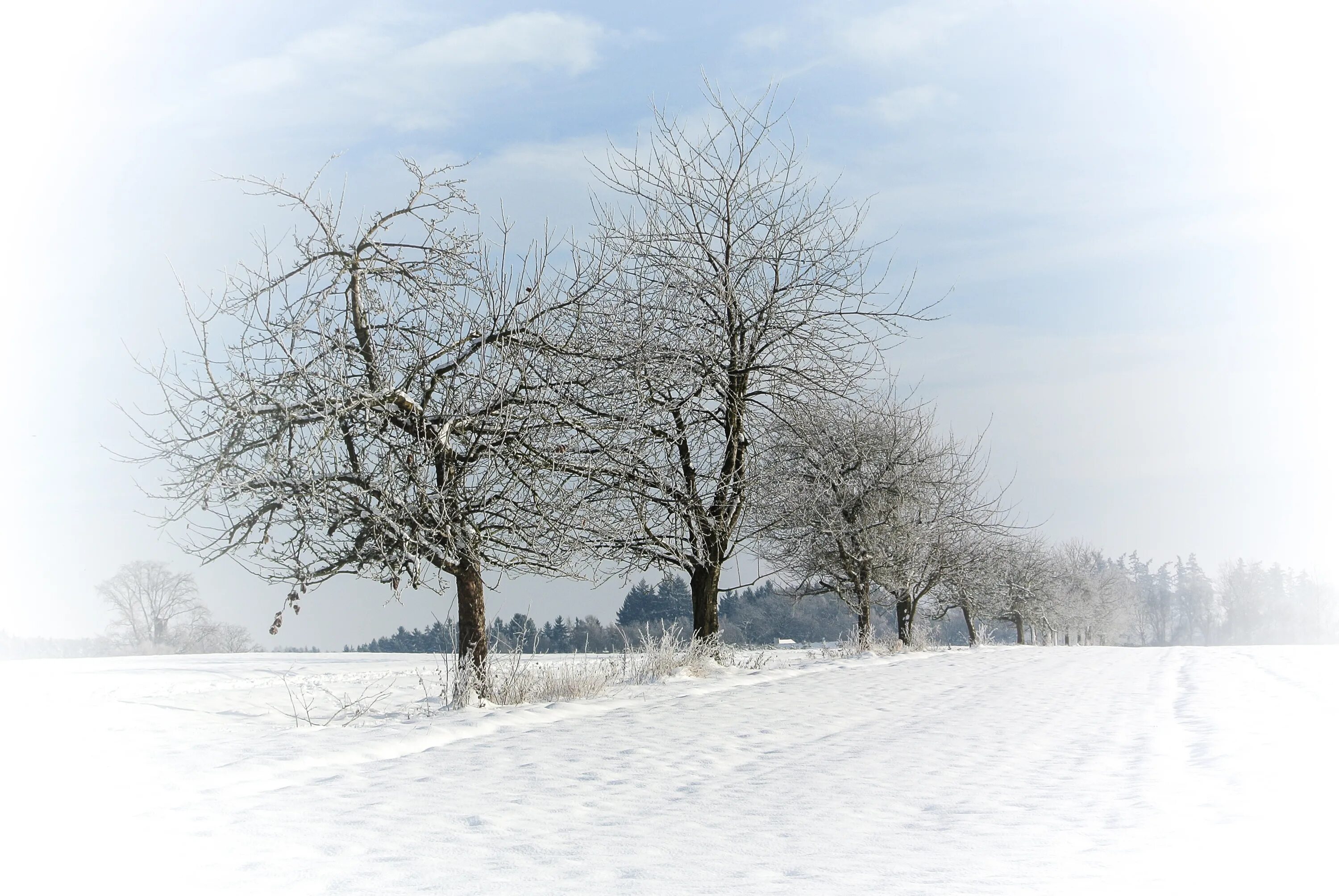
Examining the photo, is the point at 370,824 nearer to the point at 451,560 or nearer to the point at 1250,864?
the point at 1250,864

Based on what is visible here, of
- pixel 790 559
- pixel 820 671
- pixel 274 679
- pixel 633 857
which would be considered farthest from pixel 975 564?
pixel 633 857

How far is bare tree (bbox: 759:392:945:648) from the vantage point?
1681 cm

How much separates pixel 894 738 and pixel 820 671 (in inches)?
250

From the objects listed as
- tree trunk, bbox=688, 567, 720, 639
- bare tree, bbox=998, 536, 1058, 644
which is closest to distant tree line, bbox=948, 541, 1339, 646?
bare tree, bbox=998, 536, 1058, 644

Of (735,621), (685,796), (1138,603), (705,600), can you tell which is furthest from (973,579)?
(1138,603)

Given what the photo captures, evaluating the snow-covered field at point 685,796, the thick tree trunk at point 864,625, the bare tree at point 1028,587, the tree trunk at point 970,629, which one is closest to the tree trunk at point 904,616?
the thick tree trunk at point 864,625

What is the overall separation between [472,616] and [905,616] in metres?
17.2

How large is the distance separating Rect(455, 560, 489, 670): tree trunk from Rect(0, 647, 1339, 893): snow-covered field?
99cm

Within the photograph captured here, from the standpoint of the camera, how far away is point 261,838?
3992mm

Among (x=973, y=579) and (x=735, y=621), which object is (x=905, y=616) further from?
(x=735, y=621)

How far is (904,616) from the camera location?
77.9 ft

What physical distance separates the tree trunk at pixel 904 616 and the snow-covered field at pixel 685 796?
1171 cm

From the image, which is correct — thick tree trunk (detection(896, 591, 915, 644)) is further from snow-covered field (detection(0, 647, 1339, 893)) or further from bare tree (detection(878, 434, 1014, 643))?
snow-covered field (detection(0, 647, 1339, 893))

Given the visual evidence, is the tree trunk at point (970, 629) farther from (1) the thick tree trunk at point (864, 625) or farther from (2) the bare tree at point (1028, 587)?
(1) the thick tree trunk at point (864, 625)
